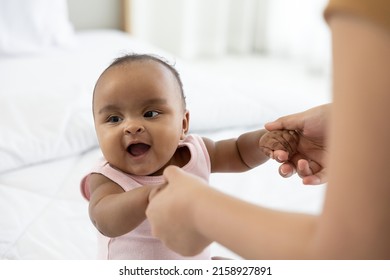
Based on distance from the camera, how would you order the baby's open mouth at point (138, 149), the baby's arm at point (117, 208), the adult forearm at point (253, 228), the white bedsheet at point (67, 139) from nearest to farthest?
the adult forearm at point (253, 228) < the baby's arm at point (117, 208) < the baby's open mouth at point (138, 149) < the white bedsheet at point (67, 139)

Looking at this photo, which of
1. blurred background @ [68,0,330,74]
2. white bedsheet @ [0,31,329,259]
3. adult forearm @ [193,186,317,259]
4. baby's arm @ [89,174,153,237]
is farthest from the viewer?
blurred background @ [68,0,330,74]

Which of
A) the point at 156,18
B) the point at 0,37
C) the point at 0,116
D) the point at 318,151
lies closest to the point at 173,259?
the point at 318,151

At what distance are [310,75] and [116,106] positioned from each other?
1974 millimetres

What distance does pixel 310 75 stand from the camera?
2516mm

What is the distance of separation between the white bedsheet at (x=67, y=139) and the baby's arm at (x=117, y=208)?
0.26m

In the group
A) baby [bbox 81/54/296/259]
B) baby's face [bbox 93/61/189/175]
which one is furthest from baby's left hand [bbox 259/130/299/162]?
baby's face [bbox 93/61/189/175]

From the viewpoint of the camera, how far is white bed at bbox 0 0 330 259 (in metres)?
0.95

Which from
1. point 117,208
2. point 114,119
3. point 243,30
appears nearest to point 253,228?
point 117,208

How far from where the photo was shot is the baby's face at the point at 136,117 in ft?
2.25

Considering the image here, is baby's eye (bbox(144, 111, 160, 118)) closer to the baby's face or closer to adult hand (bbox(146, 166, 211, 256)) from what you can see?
the baby's face

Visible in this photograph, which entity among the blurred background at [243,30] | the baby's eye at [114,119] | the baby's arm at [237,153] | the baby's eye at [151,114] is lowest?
the blurred background at [243,30]

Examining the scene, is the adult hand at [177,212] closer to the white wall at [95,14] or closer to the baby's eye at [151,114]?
the baby's eye at [151,114]

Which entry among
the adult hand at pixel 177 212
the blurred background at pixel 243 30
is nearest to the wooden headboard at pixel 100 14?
the blurred background at pixel 243 30

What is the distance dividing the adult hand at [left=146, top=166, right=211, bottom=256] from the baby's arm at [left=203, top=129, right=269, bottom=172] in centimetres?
30
